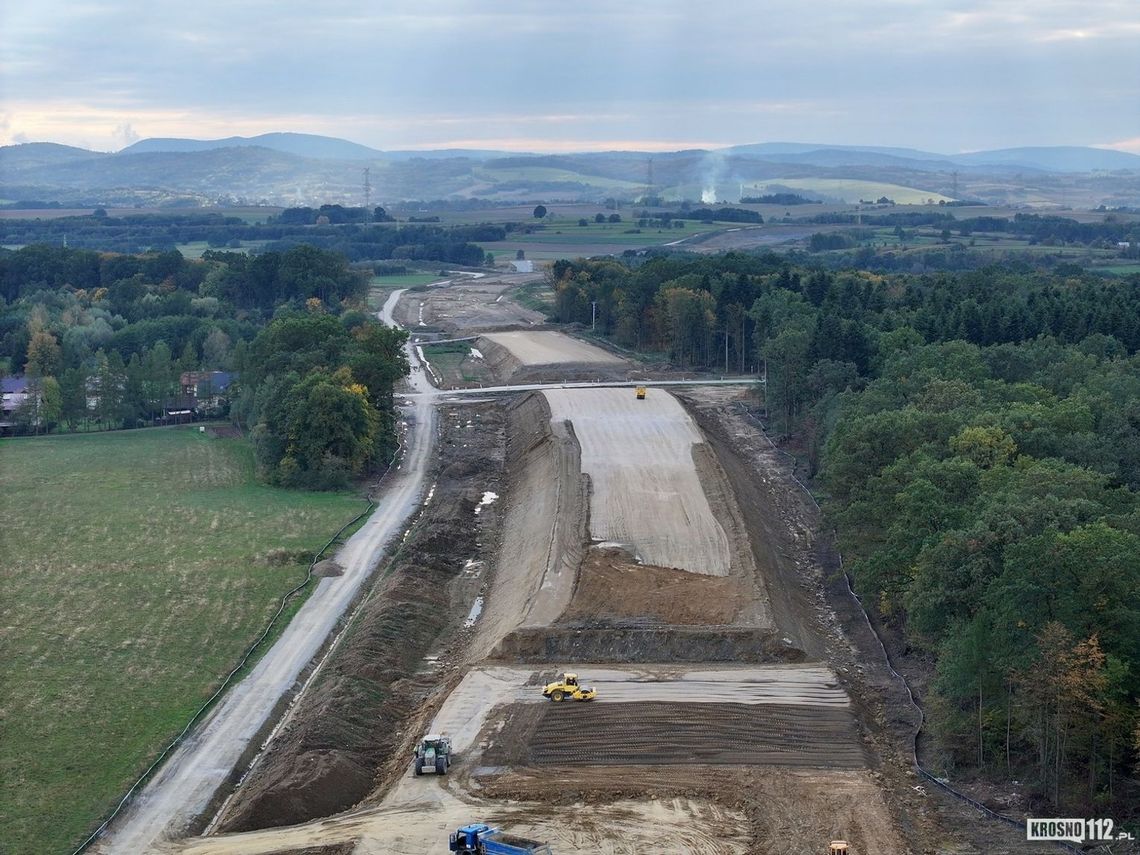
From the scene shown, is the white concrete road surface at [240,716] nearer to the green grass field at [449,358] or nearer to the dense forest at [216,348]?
the dense forest at [216,348]

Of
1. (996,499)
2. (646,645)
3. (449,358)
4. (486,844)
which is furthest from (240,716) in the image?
(449,358)

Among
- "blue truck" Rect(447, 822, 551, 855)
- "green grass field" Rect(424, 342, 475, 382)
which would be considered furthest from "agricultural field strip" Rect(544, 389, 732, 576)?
"blue truck" Rect(447, 822, 551, 855)

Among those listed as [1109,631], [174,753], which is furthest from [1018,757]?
→ [174,753]

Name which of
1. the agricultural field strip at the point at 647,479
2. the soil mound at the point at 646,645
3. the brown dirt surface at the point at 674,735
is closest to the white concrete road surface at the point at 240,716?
the soil mound at the point at 646,645

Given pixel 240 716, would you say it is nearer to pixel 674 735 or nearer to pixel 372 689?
pixel 372 689

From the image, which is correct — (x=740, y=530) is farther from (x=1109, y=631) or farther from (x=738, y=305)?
(x=738, y=305)
